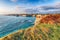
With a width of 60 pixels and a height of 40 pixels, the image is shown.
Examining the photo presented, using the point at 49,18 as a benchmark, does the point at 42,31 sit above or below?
below

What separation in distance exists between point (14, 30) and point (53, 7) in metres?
A: 0.97

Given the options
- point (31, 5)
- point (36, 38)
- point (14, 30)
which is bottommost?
point (36, 38)

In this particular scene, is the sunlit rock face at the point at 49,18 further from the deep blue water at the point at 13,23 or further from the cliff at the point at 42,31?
the deep blue water at the point at 13,23

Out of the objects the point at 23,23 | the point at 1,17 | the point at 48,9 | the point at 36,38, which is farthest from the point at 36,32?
Answer: the point at 1,17

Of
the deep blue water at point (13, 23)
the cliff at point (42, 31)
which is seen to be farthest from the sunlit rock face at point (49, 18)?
the deep blue water at point (13, 23)

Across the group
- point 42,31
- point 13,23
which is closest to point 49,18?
point 42,31

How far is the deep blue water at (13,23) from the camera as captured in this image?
3.10 m

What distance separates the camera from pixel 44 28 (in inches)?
125

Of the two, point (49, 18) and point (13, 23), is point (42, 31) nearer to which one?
point (49, 18)

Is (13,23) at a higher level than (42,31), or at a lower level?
higher

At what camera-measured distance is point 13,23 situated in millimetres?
3164

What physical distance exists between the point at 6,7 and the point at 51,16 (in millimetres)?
988

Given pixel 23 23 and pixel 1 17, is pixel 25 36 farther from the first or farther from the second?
pixel 1 17

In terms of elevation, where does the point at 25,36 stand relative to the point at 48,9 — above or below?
below
